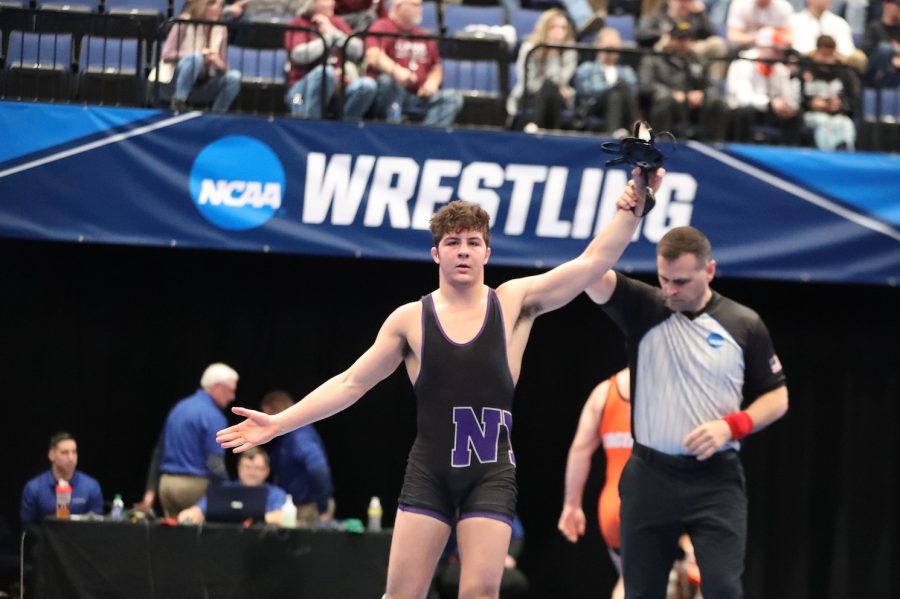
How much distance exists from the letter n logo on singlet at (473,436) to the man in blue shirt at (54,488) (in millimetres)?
4763

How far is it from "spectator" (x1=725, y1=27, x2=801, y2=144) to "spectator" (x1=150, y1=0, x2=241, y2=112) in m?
3.44

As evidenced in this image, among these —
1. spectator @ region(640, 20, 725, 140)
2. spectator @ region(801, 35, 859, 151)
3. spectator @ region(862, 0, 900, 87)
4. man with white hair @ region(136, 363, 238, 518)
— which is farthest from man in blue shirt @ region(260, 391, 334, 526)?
spectator @ region(862, 0, 900, 87)

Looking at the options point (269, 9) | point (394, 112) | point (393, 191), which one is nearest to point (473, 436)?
point (393, 191)

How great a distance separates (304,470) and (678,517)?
4.03 metres

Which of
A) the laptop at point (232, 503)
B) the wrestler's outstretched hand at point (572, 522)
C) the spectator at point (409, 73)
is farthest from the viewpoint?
the spectator at point (409, 73)

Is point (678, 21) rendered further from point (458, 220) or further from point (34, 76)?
point (458, 220)

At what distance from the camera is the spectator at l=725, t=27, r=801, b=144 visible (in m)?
9.41

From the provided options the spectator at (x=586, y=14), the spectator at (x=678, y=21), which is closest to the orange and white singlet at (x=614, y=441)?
the spectator at (x=678, y=21)

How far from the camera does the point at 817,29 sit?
10.6m

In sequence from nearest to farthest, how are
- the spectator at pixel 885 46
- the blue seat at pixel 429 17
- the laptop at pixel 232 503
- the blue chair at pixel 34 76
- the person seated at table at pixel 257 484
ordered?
the laptop at pixel 232 503 → the person seated at table at pixel 257 484 → the blue chair at pixel 34 76 → the spectator at pixel 885 46 → the blue seat at pixel 429 17

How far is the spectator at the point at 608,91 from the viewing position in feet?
29.7

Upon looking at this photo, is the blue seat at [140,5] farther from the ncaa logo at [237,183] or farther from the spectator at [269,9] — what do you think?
the ncaa logo at [237,183]

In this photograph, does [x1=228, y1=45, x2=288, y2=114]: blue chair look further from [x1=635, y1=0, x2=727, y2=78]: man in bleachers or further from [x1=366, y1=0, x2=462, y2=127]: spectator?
[x1=635, y1=0, x2=727, y2=78]: man in bleachers

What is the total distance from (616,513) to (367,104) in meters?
3.11
